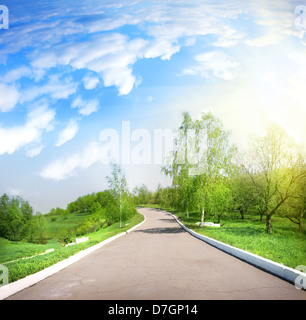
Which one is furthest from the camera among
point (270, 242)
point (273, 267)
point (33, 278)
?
point (270, 242)

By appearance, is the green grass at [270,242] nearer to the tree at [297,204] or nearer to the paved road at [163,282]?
the paved road at [163,282]

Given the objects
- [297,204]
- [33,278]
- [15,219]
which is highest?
[297,204]

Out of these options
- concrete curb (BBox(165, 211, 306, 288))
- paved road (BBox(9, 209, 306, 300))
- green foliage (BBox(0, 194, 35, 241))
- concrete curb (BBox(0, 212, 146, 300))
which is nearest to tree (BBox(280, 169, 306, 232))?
concrete curb (BBox(165, 211, 306, 288))

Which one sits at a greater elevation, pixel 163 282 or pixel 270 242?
pixel 163 282

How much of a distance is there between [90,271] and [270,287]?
508 centimetres

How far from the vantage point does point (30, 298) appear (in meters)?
5.18

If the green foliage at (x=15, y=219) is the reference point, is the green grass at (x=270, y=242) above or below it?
above

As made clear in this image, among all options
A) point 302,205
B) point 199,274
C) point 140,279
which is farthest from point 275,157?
point 140,279

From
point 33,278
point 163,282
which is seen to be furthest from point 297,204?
point 33,278

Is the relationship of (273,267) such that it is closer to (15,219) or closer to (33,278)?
(33,278)

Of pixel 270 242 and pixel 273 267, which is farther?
pixel 270 242

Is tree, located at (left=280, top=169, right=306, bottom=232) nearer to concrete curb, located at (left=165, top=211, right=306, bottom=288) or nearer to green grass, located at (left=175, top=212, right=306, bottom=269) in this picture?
green grass, located at (left=175, top=212, right=306, bottom=269)

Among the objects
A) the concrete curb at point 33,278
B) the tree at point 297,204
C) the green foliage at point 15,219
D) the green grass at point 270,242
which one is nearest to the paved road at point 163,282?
the concrete curb at point 33,278
